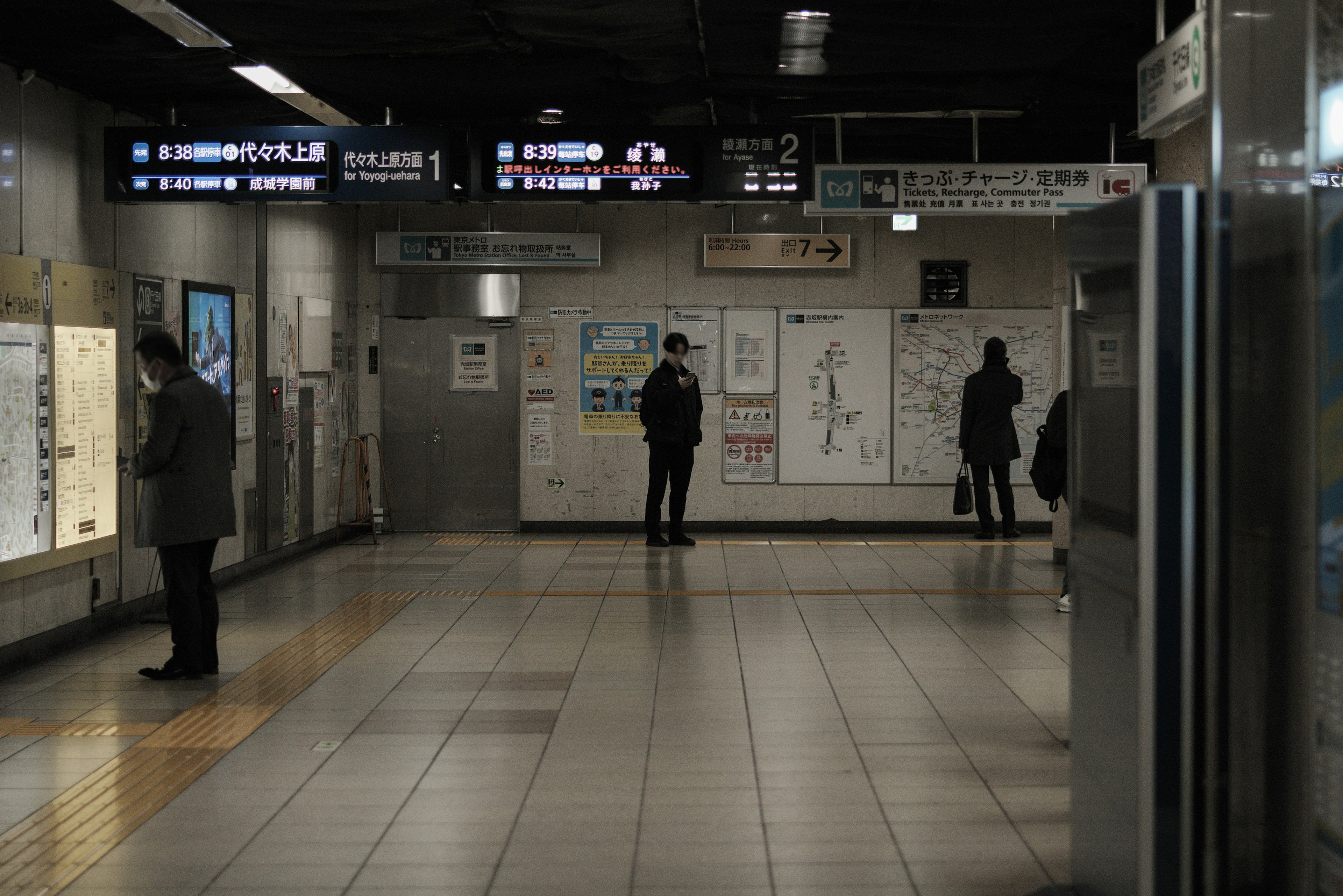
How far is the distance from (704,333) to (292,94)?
17.0 feet

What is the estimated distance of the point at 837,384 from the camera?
1195 centimetres

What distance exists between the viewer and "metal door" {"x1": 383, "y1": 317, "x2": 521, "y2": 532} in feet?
39.5

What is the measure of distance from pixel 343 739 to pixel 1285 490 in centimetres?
357

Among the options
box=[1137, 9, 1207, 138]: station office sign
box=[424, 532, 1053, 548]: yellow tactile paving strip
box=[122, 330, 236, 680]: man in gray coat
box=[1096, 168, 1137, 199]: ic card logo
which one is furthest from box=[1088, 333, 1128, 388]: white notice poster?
box=[424, 532, 1053, 548]: yellow tactile paving strip

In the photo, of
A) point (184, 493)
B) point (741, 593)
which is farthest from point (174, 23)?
point (741, 593)

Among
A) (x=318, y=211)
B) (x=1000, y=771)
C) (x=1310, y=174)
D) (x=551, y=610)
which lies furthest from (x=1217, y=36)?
(x=318, y=211)

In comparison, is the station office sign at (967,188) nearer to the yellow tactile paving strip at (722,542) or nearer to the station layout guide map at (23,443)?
the yellow tactile paving strip at (722,542)

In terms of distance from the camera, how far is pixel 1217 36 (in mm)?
2900

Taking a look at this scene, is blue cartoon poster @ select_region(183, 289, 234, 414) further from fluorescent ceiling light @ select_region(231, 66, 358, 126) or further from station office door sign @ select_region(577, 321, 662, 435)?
station office door sign @ select_region(577, 321, 662, 435)

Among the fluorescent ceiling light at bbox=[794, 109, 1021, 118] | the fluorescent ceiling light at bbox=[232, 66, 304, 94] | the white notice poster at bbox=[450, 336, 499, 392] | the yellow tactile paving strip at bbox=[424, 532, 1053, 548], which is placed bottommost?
the yellow tactile paving strip at bbox=[424, 532, 1053, 548]

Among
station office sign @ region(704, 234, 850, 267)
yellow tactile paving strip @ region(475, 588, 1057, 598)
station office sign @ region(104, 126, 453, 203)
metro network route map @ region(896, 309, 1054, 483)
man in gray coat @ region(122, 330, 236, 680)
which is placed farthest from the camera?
metro network route map @ region(896, 309, 1054, 483)

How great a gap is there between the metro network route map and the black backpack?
4.31 metres

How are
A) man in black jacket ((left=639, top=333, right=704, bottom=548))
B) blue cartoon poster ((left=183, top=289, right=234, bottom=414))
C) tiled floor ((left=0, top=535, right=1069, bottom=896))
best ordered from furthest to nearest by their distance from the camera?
man in black jacket ((left=639, top=333, right=704, bottom=548)) → blue cartoon poster ((left=183, top=289, right=234, bottom=414)) → tiled floor ((left=0, top=535, right=1069, bottom=896))

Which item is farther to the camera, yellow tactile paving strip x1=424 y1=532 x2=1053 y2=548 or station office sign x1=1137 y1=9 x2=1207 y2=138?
yellow tactile paving strip x1=424 y1=532 x2=1053 y2=548
